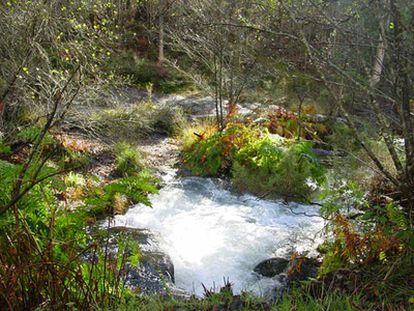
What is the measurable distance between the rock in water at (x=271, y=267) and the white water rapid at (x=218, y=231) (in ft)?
0.45

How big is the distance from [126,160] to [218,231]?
8.51 feet

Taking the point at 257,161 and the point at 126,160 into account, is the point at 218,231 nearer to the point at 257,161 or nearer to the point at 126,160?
the point at 257,161

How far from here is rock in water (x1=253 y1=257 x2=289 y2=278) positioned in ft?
17.2

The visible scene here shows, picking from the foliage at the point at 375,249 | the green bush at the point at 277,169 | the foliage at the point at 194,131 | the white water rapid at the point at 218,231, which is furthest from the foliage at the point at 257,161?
the foliage at the point at 375,249

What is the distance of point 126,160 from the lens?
820cm

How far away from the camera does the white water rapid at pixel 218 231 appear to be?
5.40m

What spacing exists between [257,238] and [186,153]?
3.37 meters

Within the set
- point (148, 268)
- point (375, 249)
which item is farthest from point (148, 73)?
point (375, 249)

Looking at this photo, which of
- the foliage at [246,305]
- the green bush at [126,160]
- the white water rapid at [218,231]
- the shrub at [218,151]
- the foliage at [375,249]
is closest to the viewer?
the foliage at [246,305]

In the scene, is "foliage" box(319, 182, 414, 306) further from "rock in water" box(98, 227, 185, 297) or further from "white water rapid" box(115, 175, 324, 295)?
"rock in water" box(98, 227, 185, 297)

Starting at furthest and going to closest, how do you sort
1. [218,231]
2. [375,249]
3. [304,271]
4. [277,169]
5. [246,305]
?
[277,169], [218,231], [304,271], [375,249], [246,305]

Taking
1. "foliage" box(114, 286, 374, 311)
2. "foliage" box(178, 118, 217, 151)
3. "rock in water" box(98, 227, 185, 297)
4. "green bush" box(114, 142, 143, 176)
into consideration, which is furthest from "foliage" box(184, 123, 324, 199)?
"foliage" box(114, 286, 374, 311)

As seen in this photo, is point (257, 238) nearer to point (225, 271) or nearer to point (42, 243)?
point (225, 271)

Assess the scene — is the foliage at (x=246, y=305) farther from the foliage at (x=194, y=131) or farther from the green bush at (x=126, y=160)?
the foliage at (x=194, y=131)
